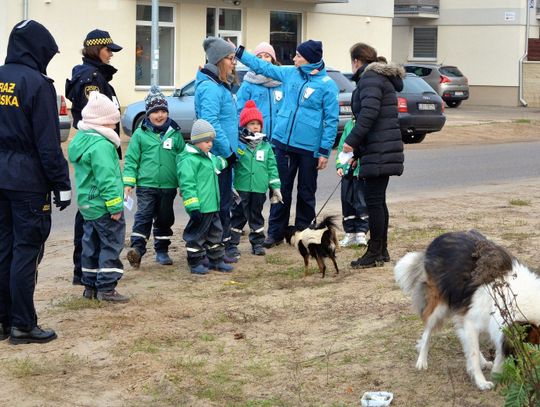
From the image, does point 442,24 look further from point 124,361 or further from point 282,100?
point 124,361

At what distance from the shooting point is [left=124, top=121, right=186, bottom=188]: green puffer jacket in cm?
876

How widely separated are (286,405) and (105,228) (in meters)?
2.61

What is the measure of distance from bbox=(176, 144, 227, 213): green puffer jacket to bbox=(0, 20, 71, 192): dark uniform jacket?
7.21 feet

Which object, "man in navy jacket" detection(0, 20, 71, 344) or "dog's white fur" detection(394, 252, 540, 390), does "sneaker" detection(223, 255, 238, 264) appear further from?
"dog's white fur" detection(394, 252, 540, 390)

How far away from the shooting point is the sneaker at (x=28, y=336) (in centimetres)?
663

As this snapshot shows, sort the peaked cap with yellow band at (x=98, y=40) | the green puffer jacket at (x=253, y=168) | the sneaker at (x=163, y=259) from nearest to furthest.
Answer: the peaked cap with yellow band at (x=98, y=40), the sneaker at (x=163, y=259), the green puffer jacket at (x=253, y=168)

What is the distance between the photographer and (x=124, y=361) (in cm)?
637

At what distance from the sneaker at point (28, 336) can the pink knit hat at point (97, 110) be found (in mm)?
1727

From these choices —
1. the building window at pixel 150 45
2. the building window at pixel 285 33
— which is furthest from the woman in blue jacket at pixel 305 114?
the building window at pixel 285 33

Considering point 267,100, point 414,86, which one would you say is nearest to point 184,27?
point 414,86

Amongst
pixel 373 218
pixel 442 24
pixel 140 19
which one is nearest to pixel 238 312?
pixel 373 218

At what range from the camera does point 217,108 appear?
8945 millimetres

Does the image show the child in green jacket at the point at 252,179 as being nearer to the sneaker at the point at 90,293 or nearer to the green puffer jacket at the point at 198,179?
the green puffer jacket at the point at 198,179

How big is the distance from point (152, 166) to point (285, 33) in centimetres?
2634
